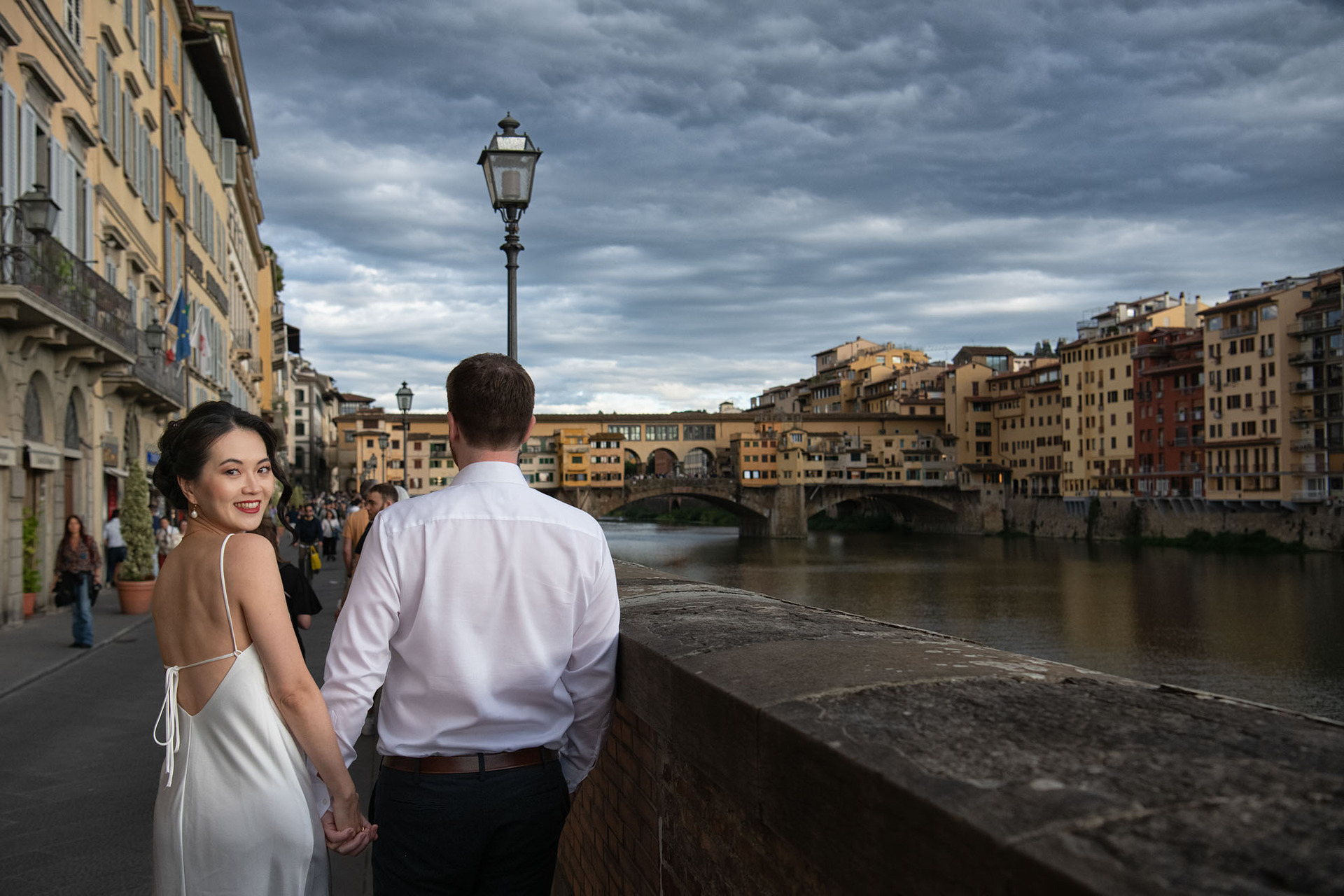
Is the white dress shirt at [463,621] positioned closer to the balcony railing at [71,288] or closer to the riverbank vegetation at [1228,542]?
the balcony railing at [71,288]

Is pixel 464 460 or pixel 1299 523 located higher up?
pixel 464 460

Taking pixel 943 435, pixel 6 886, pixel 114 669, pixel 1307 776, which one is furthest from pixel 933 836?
pixel 943 435

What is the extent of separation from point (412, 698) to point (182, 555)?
0.54 m

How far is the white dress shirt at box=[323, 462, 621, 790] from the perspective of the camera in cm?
211

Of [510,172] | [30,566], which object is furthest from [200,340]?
[510,172]

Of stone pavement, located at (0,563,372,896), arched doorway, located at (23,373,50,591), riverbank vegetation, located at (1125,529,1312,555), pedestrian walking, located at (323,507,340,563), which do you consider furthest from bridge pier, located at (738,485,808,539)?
stone pavement, located at (0,563,372,896)

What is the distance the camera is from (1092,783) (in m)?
1.26

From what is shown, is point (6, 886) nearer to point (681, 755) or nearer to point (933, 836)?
point (681, 755)

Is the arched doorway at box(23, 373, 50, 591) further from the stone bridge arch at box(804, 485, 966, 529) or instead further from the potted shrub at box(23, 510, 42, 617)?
the stone bridge arch at box(804, 485, 966, 529)

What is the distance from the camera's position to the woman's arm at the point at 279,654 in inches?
80.0

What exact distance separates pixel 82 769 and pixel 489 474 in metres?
5.02

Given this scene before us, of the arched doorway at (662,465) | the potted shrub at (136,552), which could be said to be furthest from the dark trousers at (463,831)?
the arched doorway at (662,465)

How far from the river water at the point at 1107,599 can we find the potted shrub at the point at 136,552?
1109 centimetres

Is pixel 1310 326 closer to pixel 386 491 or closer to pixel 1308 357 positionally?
pixel 1308 357
